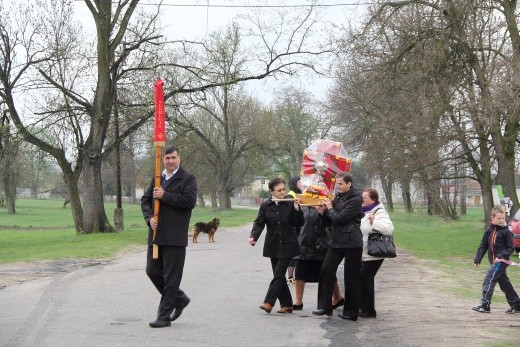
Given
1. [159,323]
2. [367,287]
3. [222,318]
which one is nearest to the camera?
[159,323]

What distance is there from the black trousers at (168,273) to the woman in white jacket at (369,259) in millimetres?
2588

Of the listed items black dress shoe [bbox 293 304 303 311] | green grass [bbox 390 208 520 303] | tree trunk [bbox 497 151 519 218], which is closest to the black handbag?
black dress shoe [bbox 293 304 303 311]

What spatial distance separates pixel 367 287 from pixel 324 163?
172 cm

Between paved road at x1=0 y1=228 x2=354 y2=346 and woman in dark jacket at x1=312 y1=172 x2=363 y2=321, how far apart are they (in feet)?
1.15

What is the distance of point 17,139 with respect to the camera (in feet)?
103

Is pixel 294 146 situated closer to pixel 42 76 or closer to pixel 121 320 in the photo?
pixel 42 76

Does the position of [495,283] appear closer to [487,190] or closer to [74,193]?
A: [487,190]

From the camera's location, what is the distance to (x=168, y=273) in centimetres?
977

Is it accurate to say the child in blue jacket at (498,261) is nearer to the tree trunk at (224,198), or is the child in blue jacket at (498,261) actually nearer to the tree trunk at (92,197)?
the tree trunk at (92,197)

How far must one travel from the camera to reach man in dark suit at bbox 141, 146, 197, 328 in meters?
9.70

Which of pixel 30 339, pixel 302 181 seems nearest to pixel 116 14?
pixel 302 181

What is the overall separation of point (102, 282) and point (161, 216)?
19.0 feet

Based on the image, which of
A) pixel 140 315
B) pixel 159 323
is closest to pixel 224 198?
pixel 140 315

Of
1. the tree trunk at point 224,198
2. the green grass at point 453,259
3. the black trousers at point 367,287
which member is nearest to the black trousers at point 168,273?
the black trousers at point 367,287
